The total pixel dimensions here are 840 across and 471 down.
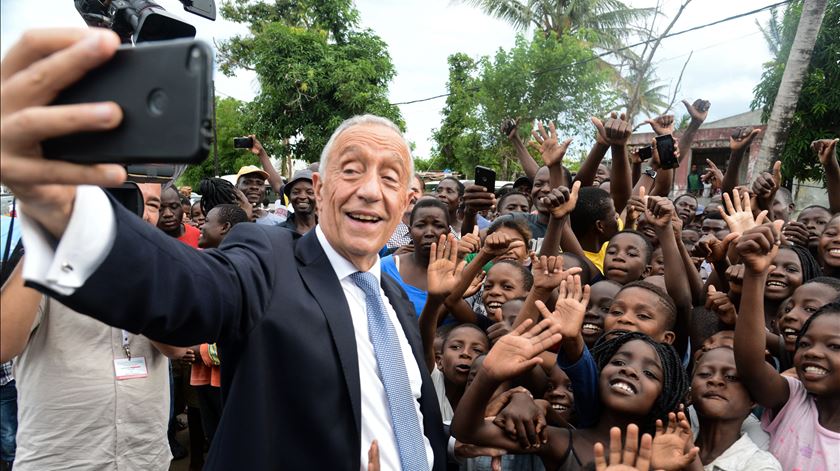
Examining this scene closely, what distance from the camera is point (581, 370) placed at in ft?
7.80

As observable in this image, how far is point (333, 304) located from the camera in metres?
1.61

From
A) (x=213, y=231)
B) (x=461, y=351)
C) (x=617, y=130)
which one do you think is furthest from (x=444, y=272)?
(x=213, y=231)

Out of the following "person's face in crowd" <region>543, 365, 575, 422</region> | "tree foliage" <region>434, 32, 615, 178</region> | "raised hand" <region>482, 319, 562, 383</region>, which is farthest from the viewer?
"tree foliage" <region>434, 32, 615, 178</region>

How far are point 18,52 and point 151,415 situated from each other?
2231 mm

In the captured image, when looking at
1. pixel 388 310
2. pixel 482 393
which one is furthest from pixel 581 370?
pixel 388 310

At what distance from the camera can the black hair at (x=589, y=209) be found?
15.0 feet

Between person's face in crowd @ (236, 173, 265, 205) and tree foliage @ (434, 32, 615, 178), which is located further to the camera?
tree foliage @ (434, 32, 615, 178)

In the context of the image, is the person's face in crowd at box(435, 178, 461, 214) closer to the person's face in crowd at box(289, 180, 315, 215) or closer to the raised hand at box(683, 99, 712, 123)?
the person's face in crowd at box(289, 180, 315, 215)

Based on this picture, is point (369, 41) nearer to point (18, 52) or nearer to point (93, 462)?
point (93, 462)

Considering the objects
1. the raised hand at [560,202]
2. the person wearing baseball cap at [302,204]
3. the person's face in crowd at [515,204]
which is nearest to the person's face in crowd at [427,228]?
the raised hand at [560,202]

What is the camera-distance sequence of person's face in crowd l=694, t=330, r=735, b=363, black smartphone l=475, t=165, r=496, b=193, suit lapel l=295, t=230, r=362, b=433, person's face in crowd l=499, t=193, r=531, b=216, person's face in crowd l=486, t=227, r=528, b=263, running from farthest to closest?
person's face in crowd l=499, t=193, r=531, b=216
black smartphone l=475, t=165, r=496, b=193
person's face in crowd l=486, t=227, r=528, b=263
person's face in crowd l=694, t=330, r=735, b=363
suit lapel l=295, t=230, r=362, b=433

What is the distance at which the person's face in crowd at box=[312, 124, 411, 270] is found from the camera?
1.77 m

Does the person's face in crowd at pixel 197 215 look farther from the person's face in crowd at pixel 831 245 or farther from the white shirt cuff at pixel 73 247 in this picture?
the white shirt cuff at pixel 73 247

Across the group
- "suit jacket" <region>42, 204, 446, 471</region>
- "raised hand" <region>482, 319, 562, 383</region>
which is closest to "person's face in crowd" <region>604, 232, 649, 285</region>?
"raised hand" <region>482, 319, 562, 383</region>
